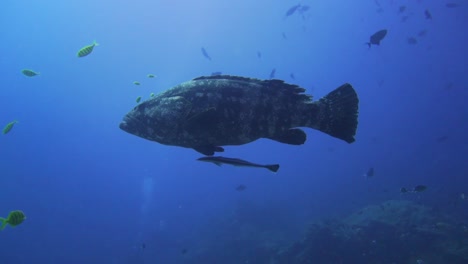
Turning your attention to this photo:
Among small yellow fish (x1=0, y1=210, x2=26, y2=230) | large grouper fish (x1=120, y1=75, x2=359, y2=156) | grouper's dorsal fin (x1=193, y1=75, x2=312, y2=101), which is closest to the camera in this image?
large grouper fish (x1=120, y1=75, x2=359, y2=156)

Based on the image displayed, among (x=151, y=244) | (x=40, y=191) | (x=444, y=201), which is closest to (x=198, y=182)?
(x=40, y=191)

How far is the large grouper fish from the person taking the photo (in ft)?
12.4

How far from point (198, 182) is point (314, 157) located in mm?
30642

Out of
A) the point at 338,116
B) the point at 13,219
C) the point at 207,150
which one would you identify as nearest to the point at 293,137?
the point at 338,116

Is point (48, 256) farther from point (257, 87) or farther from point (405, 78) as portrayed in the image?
point (405, 78)

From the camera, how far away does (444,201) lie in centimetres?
2927

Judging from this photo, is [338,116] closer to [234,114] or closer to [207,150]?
[234,114]

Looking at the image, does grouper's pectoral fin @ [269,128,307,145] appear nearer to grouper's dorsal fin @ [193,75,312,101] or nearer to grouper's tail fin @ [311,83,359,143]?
grouper's tail fin @ [311,83,359,143]

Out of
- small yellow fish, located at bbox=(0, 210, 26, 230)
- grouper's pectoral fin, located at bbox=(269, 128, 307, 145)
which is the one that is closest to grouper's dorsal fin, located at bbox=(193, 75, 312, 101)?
grouper's pectoral fin, located at bbox=(269, 128, 307, 145)

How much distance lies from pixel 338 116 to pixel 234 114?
1315mm

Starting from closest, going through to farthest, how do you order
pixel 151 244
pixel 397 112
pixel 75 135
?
pixel 151 244 → pixel 397 112 → pixel 75 135

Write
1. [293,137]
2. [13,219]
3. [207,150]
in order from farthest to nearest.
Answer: [13,219], [293,137], [207,150]

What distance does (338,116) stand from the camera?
4.25 meters

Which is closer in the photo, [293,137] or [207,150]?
[207,150]
